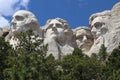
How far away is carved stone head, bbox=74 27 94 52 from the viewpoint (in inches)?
1730

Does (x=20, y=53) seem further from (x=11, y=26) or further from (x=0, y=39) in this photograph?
(x=11, y=26)

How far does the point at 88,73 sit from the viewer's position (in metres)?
31.2

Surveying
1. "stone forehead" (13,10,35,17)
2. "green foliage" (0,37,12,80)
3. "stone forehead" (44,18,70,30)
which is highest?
"stone forehead" (13,10,35,17)

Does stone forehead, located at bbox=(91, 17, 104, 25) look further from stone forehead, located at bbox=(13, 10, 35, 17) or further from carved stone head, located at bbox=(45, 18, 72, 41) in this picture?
stone forehead, located at bbox=(13, 10, 35, 17)

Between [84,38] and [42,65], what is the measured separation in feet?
48.8

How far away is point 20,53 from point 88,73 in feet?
13.1

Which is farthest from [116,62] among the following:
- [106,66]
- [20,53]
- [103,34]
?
[103,34]

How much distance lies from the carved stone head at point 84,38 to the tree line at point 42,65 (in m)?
10.1

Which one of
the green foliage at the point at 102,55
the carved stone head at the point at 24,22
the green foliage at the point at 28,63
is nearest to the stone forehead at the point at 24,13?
the carved stone head at the point at 24,22

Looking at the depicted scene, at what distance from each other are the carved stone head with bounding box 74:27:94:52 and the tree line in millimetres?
10097

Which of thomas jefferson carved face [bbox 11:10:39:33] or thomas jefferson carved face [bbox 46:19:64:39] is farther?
thomas jefferson carved face [bbox 46:19:64:39]

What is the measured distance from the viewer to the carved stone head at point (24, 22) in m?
41.4

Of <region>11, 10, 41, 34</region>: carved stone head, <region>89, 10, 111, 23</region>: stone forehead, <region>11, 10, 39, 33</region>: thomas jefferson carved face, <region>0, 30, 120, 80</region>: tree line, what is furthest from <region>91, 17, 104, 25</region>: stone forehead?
<region>0, 30, 120, 80</region>: tree line

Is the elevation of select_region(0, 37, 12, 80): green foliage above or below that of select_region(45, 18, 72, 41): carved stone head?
below
